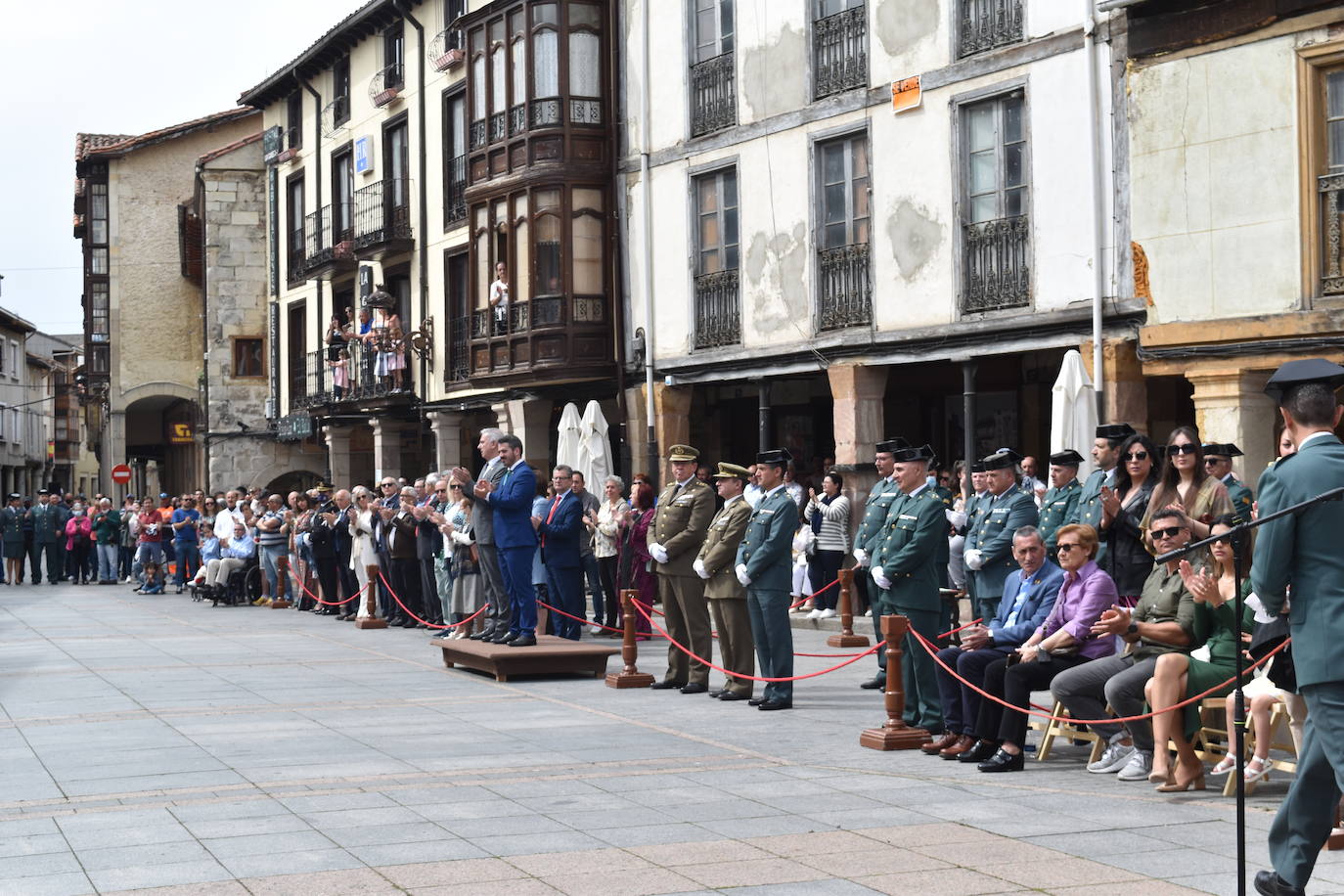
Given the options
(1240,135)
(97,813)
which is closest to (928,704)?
(97,813)

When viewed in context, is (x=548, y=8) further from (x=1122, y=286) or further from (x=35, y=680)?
(x=35, y=680)

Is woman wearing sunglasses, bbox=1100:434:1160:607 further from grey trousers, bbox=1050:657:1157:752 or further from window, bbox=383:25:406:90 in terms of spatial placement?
window, bbox=383:25:406:90

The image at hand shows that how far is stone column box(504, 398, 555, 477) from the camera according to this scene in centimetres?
2978

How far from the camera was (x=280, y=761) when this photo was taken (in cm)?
1039

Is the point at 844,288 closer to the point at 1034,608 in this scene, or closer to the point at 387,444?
the point at 1034,608

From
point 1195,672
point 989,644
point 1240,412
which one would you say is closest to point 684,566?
point 989,644

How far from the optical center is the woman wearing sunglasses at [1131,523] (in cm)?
1121

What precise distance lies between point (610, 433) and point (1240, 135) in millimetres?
14219

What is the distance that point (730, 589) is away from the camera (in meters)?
13.4

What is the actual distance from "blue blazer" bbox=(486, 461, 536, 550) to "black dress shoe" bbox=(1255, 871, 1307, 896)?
31.5 feet

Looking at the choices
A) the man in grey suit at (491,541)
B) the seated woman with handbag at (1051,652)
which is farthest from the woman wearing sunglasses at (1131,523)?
the man in grey suit at (491,541)

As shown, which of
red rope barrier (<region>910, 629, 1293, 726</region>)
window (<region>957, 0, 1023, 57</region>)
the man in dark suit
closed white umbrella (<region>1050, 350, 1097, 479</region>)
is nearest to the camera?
the man in dark suit

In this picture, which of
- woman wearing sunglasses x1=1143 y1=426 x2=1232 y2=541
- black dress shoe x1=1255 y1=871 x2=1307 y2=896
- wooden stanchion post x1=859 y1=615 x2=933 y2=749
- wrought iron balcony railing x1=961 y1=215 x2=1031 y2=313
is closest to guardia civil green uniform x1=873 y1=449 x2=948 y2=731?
wooden stanchion post x1=859 y1=615 x2=933 y2=749

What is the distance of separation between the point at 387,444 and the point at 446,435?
13.8 feet
